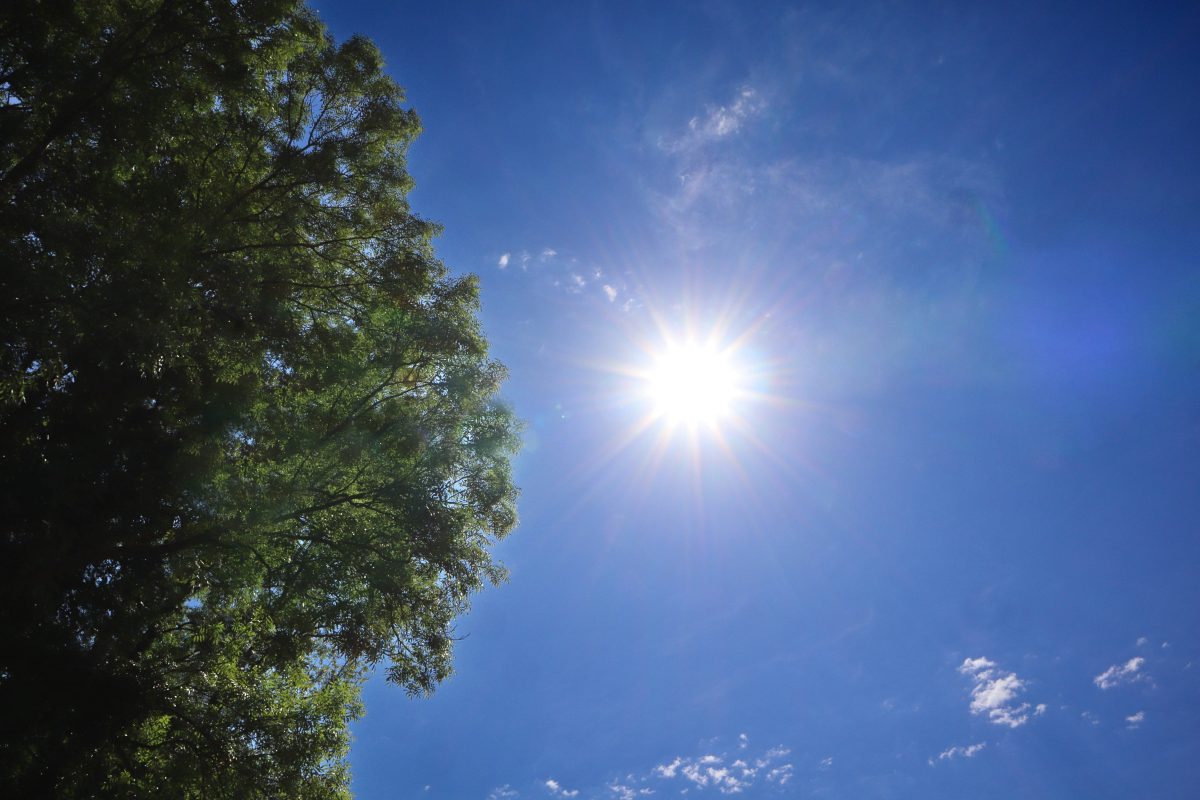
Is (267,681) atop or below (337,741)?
atop

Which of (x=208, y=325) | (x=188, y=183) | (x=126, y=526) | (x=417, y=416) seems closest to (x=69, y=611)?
(x=126, y=526)

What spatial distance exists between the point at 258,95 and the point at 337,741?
29.1 feet

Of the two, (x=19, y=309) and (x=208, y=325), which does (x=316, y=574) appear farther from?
(x=19, y=309)

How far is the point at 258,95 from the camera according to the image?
8.46 metres

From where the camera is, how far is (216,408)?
26.8 ft

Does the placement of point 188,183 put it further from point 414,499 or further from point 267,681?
point 267,681

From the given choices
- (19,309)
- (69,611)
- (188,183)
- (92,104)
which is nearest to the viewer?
(19,309)

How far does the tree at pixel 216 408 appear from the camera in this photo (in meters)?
6.51

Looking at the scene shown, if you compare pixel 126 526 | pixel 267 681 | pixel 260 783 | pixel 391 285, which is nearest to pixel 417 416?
pixel 391 285

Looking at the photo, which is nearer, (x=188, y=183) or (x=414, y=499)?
(x=188, y=183)

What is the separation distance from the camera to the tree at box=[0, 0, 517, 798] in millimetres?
6508

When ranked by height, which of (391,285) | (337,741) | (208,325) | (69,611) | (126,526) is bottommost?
(337,741)

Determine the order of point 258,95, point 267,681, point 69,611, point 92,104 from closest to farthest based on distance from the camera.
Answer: point 92,104
point 69,611
point 258,95
point 267,681

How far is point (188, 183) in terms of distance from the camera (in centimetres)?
794
